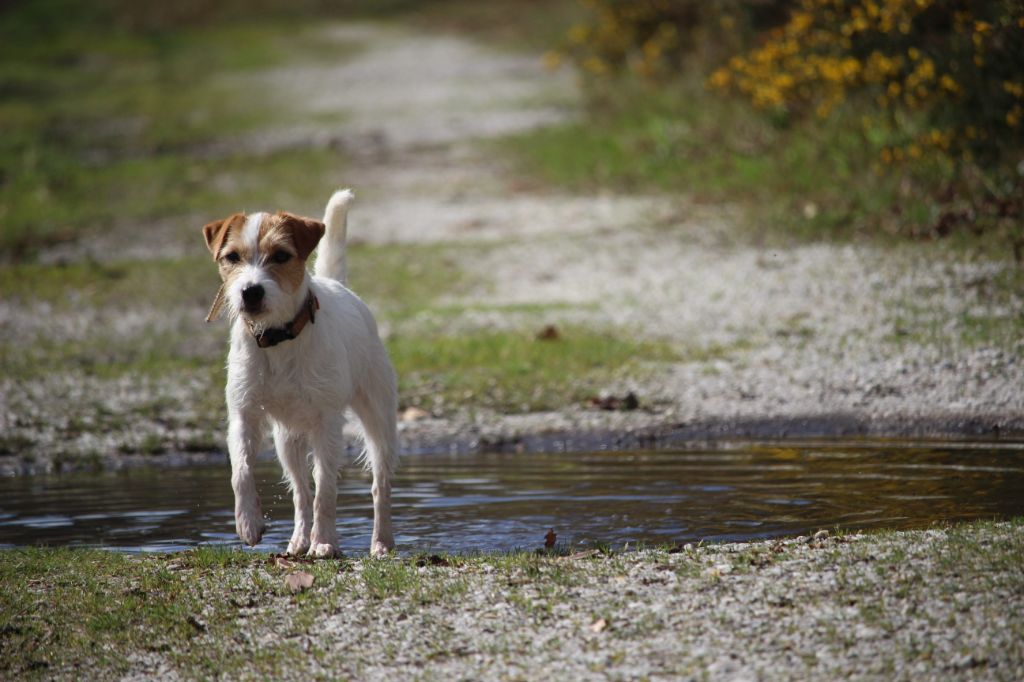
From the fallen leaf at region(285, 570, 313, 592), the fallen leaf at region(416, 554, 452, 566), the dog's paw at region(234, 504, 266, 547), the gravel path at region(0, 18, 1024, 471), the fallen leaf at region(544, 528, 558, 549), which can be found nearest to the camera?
the fallen leaf at region(285, 570, 313, 592)

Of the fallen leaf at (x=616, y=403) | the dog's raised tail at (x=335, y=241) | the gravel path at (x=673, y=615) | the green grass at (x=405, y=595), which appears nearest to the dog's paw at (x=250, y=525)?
the green grass at (x=405, y=595)

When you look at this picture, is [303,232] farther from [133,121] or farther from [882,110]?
[133,121]

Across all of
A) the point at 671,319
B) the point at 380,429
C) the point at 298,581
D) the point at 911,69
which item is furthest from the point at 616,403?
the point at 911,69

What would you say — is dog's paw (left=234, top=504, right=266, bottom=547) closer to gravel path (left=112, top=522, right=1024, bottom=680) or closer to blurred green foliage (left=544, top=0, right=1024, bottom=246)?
gravel path (left=112, top=522, right=1024, bottom=680)

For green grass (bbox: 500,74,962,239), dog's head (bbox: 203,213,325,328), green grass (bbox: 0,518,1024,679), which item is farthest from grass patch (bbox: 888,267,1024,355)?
dog's head (bbox: 203,213,325,328)

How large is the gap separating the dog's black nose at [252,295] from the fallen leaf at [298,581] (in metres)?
1.24

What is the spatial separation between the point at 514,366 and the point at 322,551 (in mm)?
4290

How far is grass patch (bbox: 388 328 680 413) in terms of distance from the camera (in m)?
9.88

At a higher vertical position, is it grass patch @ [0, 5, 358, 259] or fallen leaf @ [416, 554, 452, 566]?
grass patch @ [0, 5, 358, 259]

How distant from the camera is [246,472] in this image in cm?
625

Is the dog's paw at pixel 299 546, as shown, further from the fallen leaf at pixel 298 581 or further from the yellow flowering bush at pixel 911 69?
the yellow flowering bush at pixel 911 69

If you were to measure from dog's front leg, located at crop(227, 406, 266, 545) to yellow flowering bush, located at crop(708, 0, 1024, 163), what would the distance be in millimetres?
8636

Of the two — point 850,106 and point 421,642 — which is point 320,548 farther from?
point 850,106

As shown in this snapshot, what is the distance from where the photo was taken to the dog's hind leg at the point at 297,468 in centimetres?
666
